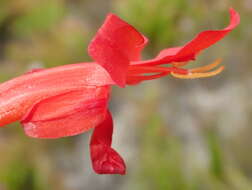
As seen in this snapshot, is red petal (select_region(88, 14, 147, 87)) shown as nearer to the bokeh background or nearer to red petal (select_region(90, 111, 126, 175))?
red petal (select_region(90, 111, 126, 175))

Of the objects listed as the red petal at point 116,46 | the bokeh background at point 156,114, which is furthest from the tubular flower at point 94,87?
the bokeh background at point 156,114

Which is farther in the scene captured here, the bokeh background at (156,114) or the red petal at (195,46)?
the bokeh background at (156,114)

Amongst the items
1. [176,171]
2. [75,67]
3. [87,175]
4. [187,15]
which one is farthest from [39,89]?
[87,175]

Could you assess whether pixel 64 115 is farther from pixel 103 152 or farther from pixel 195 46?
pixel 195 46

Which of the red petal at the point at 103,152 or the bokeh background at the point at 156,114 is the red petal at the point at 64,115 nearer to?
the red petal at the point at 103,152

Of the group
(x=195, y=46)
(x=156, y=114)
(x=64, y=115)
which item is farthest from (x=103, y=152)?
(x=156, y=114)

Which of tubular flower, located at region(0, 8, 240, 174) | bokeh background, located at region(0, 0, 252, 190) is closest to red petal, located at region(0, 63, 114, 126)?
tubular flower, located at region(0, 8, 240, 174)

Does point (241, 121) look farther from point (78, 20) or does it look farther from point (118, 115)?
point (78, 20)
